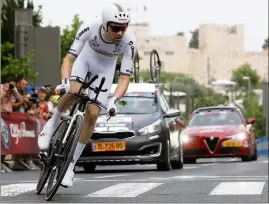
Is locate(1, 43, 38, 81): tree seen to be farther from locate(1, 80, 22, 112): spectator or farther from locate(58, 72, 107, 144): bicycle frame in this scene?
locate(58, 72, 107, 144): bicycle frame

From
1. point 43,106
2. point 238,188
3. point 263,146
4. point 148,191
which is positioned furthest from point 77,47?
point 263,146

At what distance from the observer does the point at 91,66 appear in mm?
10961

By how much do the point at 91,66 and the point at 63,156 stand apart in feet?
3.46

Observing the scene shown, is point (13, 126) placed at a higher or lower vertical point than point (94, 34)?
lower

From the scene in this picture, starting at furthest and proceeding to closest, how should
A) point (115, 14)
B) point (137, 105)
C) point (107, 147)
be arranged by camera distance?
point (137, 105) → point (107, 147) → point (115, 14)

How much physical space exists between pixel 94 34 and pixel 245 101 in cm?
13530

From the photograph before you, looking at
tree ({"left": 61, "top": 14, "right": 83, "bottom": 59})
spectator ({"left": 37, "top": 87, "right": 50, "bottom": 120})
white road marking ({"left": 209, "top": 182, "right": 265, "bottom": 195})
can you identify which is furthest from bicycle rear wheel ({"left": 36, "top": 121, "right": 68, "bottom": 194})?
tree ({"left": 61, "top": 14, "right": 83, "bottom": 59})

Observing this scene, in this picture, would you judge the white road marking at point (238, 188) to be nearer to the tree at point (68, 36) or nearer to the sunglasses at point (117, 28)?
the sunglasses at point (117, 28)

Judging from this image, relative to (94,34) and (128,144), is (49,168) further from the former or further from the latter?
(128,144)

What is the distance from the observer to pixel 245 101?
477 ft

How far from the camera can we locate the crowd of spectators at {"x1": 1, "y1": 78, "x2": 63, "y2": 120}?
19.9 m

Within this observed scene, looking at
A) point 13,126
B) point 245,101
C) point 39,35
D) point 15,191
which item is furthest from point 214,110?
point 245,101

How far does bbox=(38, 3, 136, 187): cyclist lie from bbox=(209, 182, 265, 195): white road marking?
179 cm

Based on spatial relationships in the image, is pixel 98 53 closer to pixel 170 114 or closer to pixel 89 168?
pixel 170 114
